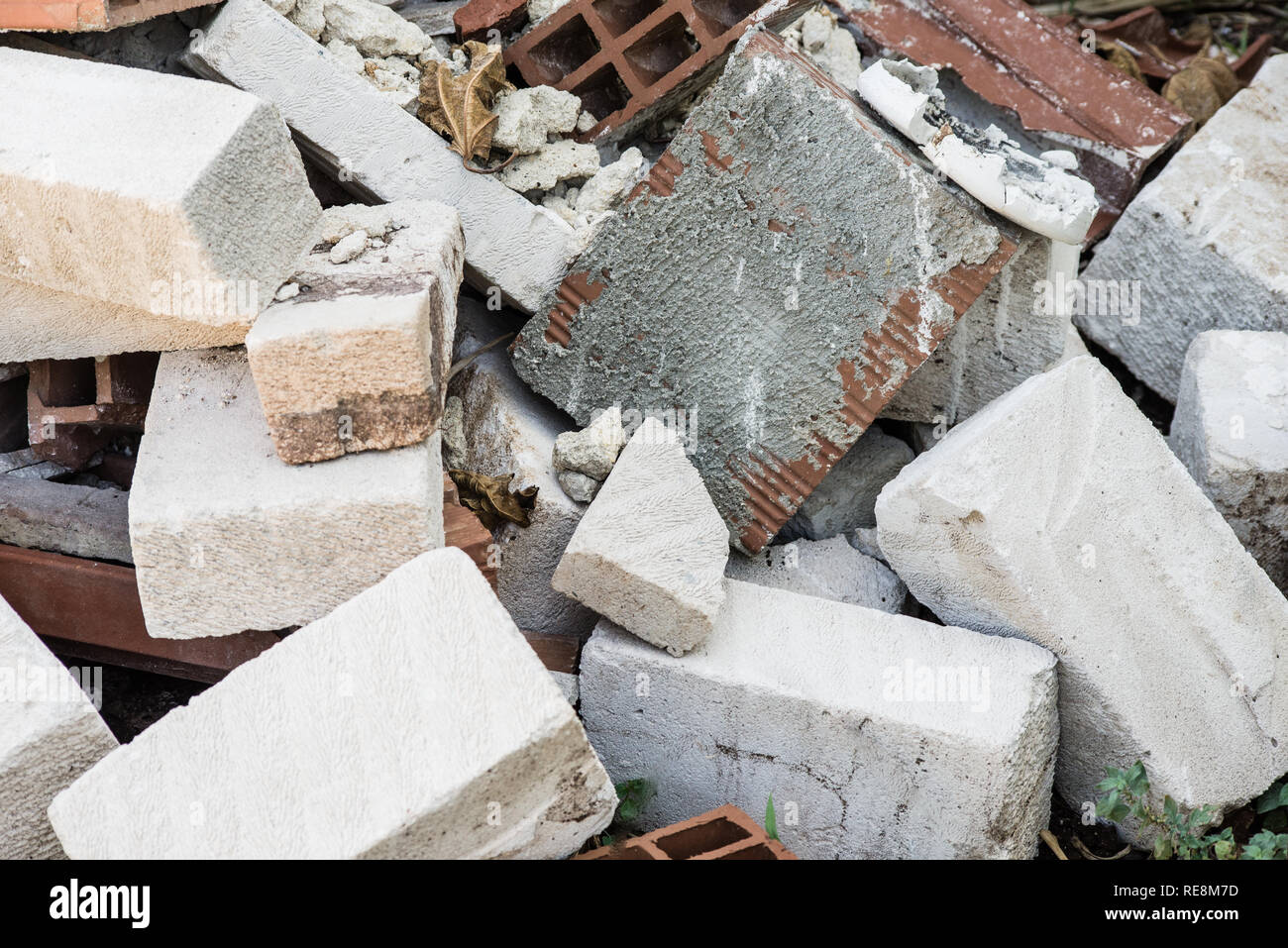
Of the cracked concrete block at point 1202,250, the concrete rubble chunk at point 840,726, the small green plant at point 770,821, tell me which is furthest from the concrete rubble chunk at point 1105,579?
the cracked concrete block at point 1202,250

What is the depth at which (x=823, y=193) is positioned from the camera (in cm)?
285

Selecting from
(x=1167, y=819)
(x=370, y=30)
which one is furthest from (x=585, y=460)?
(x=1167, y=819)

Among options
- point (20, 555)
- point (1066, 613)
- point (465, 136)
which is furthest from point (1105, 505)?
point (20, 555)

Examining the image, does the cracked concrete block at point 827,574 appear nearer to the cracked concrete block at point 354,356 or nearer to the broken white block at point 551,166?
the cracked concrete block at point 354,356

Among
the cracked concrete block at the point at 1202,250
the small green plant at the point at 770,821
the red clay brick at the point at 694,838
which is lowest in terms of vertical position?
the small green plant at the point at 770,821

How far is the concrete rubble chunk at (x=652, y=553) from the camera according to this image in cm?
260

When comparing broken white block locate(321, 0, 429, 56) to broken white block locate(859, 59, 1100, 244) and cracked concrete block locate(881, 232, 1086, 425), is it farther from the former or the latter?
cracked concrete block locate(881, 232, 1086, 425)

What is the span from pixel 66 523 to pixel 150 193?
931 mm

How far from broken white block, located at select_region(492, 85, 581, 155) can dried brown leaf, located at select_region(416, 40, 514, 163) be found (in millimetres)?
29

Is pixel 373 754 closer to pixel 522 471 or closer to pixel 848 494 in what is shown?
pixel 522 471

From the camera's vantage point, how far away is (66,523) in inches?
111

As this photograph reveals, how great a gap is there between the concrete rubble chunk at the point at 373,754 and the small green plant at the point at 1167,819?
1168 millimetres

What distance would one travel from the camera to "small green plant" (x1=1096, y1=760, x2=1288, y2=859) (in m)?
2.58

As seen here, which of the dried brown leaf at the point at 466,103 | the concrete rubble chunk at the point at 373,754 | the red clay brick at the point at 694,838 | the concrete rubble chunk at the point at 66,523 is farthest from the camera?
the dried brown leaf at the point at 466,103
